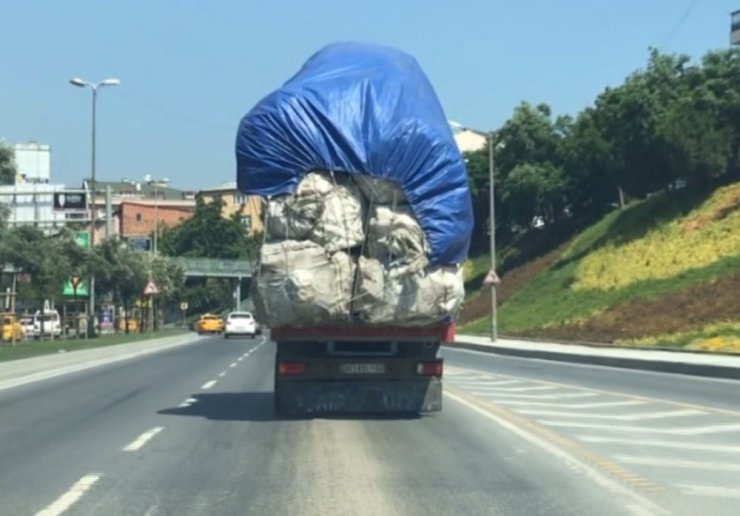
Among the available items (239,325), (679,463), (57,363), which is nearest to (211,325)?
(239,325)

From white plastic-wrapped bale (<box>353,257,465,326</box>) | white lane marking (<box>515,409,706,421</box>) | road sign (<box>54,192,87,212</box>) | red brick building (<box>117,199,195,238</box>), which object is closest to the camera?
white plastic-wrapped bale (<box>353,257,465,326</box>)

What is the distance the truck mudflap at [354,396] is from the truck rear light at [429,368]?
13 centimetres

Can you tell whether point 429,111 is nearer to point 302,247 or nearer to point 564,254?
point 302,247

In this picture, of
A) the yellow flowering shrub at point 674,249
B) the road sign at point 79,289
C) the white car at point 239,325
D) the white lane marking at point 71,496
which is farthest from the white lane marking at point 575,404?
the white car at point 239,325

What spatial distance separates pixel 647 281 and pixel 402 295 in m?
46.0

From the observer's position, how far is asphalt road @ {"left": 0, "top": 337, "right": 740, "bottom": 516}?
10.3m

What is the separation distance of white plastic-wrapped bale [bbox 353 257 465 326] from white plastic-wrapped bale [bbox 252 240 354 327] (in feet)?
0.69

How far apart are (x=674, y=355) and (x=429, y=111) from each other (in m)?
21.4

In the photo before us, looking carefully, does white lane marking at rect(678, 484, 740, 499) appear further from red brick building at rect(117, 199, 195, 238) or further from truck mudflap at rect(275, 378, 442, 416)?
red brick building at rect(117, 199, 195, 238)

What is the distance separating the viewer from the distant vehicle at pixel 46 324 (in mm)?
66250

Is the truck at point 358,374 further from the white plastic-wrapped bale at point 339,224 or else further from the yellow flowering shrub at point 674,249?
the yellow flowering shrub at point 674,249

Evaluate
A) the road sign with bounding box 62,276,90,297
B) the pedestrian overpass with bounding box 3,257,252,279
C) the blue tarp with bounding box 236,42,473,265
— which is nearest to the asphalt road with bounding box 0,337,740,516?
the blue tarp with bounding box 236,42,473,265

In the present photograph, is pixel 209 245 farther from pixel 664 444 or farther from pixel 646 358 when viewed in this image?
pixel 664 444

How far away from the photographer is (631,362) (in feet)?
112
